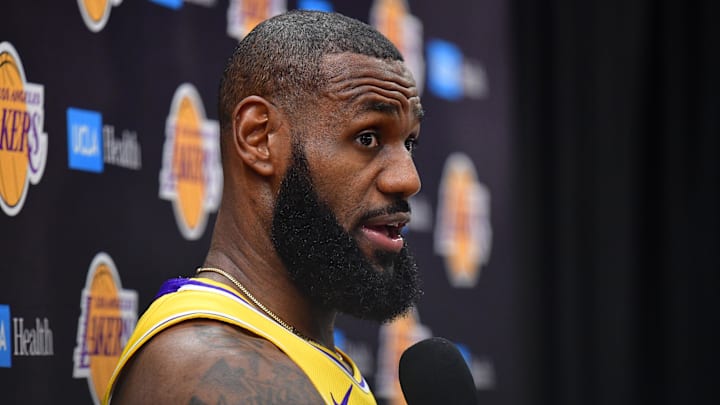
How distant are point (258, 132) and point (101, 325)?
52 centimetres

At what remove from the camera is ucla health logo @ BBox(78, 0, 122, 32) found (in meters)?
2.05

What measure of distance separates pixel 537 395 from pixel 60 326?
6.85 ft

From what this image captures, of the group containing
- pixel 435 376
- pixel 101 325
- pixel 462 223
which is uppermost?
pixel 435 376

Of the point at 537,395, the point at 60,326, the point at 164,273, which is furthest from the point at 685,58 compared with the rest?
the point at 60,326

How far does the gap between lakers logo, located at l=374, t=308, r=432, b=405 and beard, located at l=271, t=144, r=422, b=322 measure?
105 cm

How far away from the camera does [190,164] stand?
233 cm

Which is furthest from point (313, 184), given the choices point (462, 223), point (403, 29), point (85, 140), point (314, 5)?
point (462, 223)

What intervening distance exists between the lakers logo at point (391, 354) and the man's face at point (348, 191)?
106cm

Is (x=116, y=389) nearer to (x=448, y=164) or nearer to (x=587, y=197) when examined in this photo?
(x=448, y=164)

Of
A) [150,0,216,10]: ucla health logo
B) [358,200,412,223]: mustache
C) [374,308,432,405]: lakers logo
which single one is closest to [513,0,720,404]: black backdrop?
[374,308,432,405]: lakers logo

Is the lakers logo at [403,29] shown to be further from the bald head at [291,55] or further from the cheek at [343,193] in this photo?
the cheek at [343,193]

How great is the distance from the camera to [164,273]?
2.27 metres

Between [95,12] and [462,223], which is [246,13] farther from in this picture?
[462,223]

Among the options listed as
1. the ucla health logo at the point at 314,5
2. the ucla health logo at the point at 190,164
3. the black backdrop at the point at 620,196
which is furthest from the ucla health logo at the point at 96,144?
the black backdrop at the point at 620,196
